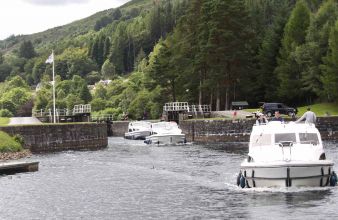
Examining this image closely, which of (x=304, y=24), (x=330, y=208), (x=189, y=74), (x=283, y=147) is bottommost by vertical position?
(x=330, y=208)

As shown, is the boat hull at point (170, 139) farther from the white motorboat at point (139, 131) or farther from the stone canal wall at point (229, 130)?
the white motorboat at point (139, 131)

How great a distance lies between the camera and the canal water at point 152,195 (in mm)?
31906

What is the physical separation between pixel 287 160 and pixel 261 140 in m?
3.65

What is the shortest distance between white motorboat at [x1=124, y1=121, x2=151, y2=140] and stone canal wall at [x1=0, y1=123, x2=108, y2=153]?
679 inches

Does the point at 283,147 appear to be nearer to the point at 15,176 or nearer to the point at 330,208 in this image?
the point at 330,208

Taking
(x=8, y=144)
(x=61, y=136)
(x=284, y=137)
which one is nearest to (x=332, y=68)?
(x=61, y=136)

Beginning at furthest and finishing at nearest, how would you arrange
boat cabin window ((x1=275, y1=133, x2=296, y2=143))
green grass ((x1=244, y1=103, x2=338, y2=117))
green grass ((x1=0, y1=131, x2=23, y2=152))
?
green grass ((x1=244, y1=103, x2=338, y2=117)), green grass ((x1=0, y1=131, x2=23, y2=152)), boat cabin window ((x1=275, y1=133, x2=296, y2=143))

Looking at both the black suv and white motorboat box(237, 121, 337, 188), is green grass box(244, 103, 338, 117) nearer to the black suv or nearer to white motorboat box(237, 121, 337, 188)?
the black suv

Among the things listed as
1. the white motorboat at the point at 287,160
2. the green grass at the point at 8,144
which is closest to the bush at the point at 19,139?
the green grass at the point at 8,144

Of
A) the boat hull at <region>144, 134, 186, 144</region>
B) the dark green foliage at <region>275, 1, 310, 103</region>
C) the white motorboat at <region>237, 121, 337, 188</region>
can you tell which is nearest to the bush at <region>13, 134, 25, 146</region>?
the boat hull at <region>144, 134, 186, 144</region>

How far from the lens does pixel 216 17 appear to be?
346 feet

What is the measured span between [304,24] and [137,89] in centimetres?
7759

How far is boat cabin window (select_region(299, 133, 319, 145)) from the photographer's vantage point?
38.7 meters

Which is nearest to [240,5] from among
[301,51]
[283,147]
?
[301,51]
